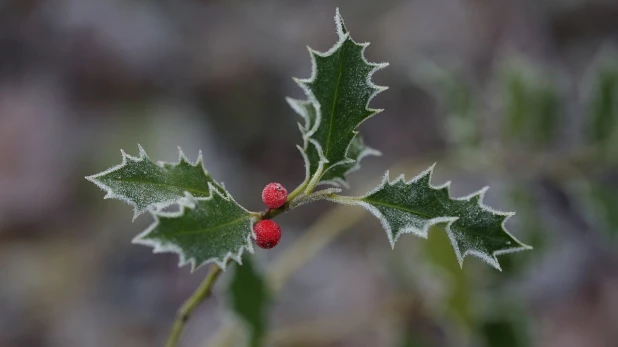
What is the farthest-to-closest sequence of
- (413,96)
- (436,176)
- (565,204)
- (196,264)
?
(413,96) → (565,204) → (436,176) → (196,264)

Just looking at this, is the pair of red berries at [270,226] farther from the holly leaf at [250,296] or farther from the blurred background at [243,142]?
the blurred background at [243,142]

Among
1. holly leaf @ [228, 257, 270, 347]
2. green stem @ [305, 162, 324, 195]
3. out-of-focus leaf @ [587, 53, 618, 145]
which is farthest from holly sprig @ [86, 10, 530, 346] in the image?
out-of-focus leaf @ [587, 53, 618, 145]

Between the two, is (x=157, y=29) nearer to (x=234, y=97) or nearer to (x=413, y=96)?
(x=234, y=97)

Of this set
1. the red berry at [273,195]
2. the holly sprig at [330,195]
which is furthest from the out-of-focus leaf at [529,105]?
the red berry at [273,195]

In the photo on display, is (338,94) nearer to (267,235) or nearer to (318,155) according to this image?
(318,155)

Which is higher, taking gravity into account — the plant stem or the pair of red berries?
the pair of red berries

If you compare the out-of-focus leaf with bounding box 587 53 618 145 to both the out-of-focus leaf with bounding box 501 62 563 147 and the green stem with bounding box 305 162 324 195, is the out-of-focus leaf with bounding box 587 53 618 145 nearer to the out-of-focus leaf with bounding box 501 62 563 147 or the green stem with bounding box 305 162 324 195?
the out-of-focus leaf with bounding box 501 62 563 147

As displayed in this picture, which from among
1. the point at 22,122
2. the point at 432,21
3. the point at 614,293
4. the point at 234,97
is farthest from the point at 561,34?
the point at 22,122
